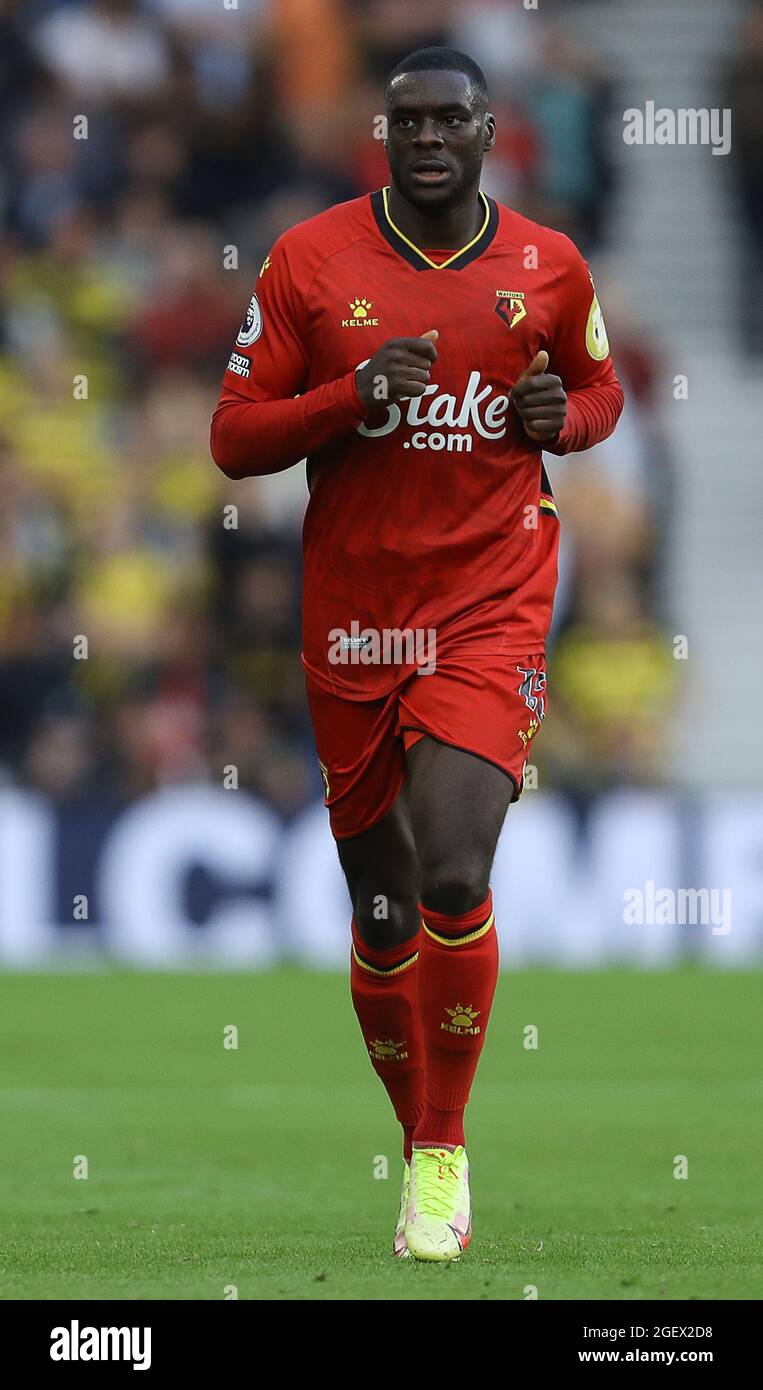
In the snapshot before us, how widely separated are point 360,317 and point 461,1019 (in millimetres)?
1558

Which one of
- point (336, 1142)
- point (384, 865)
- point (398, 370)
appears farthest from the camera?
point (336, 1142)

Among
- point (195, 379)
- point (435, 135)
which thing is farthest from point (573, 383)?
point (195, 379)

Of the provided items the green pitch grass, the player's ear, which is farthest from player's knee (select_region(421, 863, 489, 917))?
the player's ear

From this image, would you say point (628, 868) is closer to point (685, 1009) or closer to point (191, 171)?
point (685, 1009)

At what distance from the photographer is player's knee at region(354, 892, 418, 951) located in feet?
18.5

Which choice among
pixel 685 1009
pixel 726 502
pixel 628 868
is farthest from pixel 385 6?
pixel 685 1009

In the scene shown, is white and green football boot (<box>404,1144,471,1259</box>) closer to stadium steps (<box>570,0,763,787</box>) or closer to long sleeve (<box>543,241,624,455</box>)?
long sleeve (<box>543,241,624,455</box>)

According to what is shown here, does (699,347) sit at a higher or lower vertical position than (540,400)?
higher

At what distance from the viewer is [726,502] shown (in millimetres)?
15250

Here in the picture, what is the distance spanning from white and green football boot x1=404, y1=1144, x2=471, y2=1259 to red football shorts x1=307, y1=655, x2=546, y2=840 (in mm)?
771

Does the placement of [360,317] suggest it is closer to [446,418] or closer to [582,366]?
[446,418]

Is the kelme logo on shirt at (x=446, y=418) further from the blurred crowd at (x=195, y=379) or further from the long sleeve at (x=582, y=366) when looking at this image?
the blurred crowd at (x=195, y=379)

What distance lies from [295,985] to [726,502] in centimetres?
583

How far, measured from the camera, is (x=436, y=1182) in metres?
5.25
